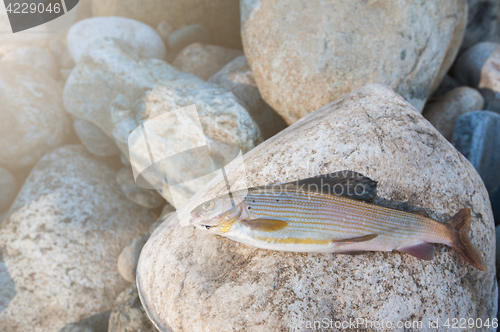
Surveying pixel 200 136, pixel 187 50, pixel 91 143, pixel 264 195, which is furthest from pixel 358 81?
pixel 91 143

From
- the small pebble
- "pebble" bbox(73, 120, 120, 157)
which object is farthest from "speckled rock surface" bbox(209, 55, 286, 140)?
"pebble" bbox(73, 120, 120, 157)

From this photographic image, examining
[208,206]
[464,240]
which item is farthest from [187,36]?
[464,240]

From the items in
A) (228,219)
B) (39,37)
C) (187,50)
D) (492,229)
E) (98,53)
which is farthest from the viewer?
(39,37)

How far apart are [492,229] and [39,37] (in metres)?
7.84

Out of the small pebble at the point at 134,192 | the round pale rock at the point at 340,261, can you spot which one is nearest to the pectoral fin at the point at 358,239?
the round pale rock at the point at 340,261

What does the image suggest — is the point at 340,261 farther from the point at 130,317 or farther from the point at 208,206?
the point at 130,317

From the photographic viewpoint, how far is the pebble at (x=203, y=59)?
18.0ft

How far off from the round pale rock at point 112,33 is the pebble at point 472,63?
539 cm

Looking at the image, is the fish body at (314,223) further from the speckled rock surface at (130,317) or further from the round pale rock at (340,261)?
the speckled rock surface at (130,317)

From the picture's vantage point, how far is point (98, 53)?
436 centimetres

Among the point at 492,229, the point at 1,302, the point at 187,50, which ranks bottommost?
the point at 1,302

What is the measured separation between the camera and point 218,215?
7.03ft

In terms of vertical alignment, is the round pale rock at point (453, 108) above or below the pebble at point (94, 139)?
above

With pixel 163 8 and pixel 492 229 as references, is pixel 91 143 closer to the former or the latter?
pixel 163 8
